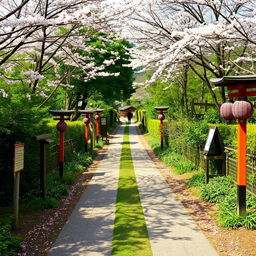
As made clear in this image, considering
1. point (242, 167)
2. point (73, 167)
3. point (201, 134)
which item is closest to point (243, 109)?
point (242, 167)

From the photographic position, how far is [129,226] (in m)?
6.71

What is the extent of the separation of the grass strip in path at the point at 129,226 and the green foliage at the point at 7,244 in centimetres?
177

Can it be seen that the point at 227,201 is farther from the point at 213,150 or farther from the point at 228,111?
the point at 213,150

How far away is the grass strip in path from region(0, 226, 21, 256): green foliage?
1.77 metres

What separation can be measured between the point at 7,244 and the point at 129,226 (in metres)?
2.59

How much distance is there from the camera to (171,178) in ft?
39.4

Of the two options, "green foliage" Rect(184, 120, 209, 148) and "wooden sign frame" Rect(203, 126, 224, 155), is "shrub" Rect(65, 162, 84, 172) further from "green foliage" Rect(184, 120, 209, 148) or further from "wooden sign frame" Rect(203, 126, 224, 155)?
"wooden sign frame" Rect(203, 126, 224, 155)

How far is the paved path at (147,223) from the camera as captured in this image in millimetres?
5520

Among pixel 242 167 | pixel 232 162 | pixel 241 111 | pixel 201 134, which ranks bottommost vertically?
pixel 232 162

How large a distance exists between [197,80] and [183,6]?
618 inches

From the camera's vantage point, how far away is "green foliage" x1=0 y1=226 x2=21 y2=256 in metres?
5.08

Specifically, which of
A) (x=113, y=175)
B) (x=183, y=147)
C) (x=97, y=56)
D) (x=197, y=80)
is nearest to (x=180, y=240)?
(x=113, y=175)

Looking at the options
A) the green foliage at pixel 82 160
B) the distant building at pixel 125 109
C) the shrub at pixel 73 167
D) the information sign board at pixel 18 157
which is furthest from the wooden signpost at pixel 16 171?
the distant building at pixel 125 109

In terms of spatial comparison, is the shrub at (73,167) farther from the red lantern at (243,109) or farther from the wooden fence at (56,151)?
the red lantern at (243,109)
